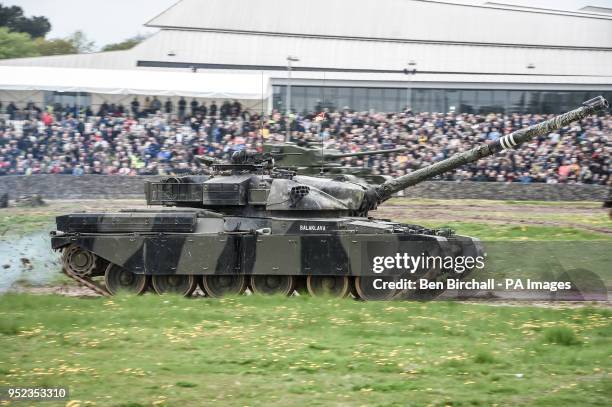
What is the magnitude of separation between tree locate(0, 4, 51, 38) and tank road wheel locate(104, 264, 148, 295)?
72.8 m

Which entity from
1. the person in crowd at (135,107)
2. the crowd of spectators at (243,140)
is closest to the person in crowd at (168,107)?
the crowd of spectators at (243,140)

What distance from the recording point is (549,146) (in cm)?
3531

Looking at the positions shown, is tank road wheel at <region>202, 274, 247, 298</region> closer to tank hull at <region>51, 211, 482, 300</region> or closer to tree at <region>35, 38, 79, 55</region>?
tank hull at <region>51, 211, 482, 300</region>

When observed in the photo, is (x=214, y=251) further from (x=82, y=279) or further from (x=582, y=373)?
(x=582, y=373)

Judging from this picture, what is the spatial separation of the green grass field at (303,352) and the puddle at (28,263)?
4.26m

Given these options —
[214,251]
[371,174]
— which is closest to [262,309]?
[214,251]

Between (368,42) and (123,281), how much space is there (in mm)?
29180

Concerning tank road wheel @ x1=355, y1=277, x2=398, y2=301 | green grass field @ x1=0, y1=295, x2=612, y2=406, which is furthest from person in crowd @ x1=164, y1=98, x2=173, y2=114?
green grass field @ x1=0, y1=295, x2=612, y2=406

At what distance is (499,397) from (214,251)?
30.9ft

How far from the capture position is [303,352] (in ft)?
45.3

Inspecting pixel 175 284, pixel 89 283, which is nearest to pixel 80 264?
pixel 89 283

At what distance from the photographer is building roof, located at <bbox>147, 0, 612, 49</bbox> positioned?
47.3m

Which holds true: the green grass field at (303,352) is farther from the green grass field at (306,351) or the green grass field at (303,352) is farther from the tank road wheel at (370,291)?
the tank road wheel at (370,291)

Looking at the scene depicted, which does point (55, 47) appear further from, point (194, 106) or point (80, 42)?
point (194, 106)
